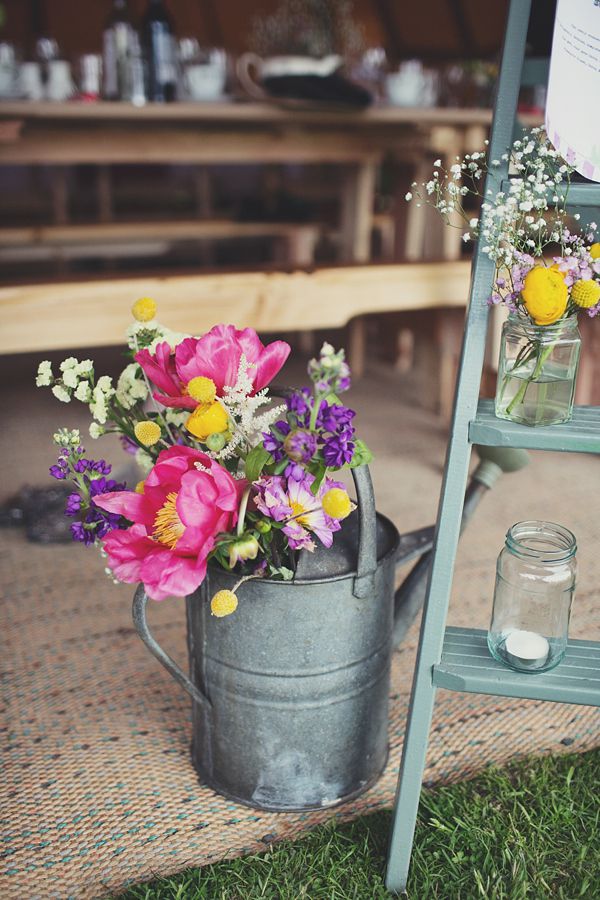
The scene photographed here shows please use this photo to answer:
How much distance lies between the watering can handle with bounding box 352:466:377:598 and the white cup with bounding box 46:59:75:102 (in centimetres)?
197

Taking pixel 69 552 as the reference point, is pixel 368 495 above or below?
above

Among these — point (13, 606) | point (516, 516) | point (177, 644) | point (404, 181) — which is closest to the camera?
point (177, 644)

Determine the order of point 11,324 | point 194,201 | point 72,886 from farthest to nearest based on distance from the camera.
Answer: point 194,201
point 11,324
point 72,886

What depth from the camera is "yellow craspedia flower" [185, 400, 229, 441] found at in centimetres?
102

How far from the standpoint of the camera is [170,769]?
1377 mm

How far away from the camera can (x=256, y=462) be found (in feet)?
3.42

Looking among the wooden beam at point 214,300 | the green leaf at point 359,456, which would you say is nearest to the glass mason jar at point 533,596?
the green leaf at point 359,456

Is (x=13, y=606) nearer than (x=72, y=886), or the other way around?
(x=72, y=886)

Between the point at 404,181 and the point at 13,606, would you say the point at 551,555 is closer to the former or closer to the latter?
the point at 13,606

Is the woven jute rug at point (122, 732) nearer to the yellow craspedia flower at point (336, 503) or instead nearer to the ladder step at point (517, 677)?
the ladder step at point (517, 677)

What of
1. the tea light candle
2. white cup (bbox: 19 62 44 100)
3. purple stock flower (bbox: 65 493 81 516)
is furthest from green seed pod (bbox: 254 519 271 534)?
white cup (bbox: 19 62 44 100)

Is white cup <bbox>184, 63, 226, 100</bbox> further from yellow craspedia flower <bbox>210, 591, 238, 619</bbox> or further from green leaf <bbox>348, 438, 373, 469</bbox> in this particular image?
yellow craspedia flower <bbox>210, 591, 238, 619</bbox>

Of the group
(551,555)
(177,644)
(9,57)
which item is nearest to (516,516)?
(177,644)

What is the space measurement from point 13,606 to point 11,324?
633mm
